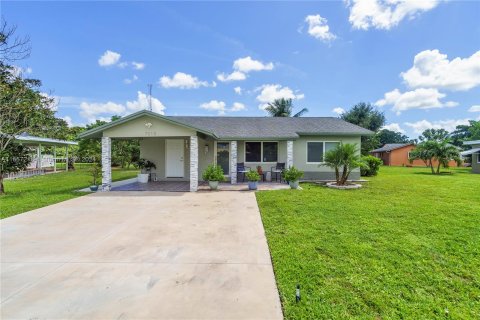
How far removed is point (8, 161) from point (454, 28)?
2354cm

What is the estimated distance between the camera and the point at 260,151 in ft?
46.5

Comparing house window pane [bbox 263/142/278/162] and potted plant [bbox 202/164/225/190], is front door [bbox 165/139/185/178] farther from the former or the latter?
house window pane [bbox 263/142/278/162]

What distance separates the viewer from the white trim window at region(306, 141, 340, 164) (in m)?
14.4

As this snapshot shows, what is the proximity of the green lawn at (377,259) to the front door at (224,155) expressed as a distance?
669 cm

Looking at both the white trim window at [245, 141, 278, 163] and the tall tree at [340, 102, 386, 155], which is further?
the tall tree at [340, 102, 386, 155]

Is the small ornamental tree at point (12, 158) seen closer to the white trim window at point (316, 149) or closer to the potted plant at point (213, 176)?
the potted plant at point (213, 176)

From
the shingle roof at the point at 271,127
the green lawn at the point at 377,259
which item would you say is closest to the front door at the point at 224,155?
the shingle roof at the point at 271,127

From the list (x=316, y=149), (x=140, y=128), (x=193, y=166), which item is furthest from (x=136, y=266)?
(x=316, y=149)

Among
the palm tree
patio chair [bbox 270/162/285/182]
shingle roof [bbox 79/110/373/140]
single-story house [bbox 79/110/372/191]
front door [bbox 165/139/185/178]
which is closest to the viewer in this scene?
shingle roof [bbox 79/110/373/140]

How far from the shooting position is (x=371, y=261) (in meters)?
3.95

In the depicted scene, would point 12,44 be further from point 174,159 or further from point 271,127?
point 271,127

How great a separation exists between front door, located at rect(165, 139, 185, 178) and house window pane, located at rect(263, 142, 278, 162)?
4.90 metres

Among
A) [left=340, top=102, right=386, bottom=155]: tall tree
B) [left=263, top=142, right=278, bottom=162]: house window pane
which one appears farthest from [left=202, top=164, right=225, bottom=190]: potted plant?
[left=340, top=102, right=386, bottom=155]: tall tree

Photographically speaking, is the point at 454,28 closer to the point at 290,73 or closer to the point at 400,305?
the point at 290,73
